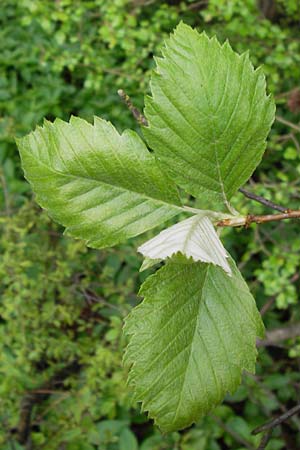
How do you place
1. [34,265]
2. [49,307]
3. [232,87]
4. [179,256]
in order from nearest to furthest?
[179,256], [232,87], [49,307], [34,265]

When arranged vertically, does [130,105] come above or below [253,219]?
above

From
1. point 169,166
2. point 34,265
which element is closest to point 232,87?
point 169,166

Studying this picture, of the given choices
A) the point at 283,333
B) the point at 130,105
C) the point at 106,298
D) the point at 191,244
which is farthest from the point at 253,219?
the point at 106,298

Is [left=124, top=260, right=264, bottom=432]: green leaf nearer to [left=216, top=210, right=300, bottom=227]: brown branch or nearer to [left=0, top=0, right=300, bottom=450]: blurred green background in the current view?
[left=216, top=210, right=300, bottom=227]: brown branch

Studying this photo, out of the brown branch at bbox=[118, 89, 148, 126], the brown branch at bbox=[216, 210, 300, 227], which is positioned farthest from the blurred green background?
the brown branch at bbox=[216, 210, 300, 227]

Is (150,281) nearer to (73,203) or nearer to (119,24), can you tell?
(73,203)

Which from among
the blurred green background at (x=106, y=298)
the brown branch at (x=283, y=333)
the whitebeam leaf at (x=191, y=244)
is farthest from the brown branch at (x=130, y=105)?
the brown branch at (x=283, y=333)

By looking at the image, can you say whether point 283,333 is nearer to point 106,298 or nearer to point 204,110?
point 106,298
